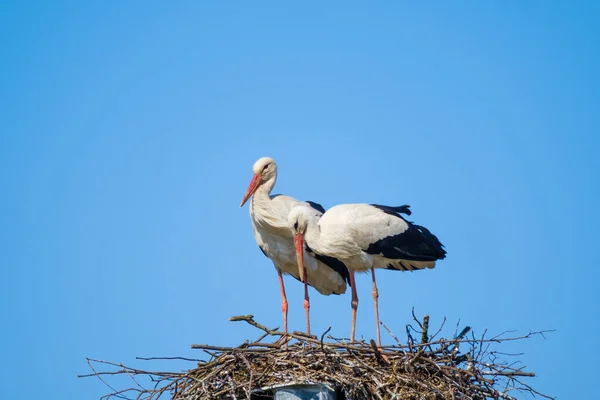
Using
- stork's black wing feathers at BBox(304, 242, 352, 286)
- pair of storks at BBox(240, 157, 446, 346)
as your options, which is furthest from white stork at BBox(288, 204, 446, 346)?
stork's black wing feathers at BBox(304, 242, 352, 286)

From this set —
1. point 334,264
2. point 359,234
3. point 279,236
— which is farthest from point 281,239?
point 359,234

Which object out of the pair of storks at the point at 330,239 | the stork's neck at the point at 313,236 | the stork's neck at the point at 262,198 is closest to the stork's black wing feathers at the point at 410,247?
the pair of storks at the point at 330,239

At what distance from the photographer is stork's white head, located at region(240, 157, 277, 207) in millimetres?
10570

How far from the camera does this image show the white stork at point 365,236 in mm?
9617

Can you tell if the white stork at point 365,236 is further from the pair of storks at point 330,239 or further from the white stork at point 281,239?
the white stork at point 281,239

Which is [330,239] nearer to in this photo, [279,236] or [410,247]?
[410,247]

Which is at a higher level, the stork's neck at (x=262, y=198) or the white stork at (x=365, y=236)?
the stork's neck at (x=262, y=198)

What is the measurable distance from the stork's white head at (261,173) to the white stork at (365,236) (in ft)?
2.58

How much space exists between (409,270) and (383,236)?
25.8 inches

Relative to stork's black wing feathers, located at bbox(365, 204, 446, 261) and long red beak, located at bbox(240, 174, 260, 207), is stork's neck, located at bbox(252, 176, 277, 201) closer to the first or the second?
long red beak, located at bbox(240, 174, 260, 207)

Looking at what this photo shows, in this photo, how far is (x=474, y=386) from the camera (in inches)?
323

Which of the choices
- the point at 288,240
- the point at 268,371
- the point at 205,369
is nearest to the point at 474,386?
the point at 268,371

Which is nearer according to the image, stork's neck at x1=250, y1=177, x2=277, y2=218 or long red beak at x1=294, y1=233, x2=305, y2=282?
long red beak at x1=294, y1=233, x2=305, y2=282

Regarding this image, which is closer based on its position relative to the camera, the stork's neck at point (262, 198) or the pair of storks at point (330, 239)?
the pair of storks at point (330, 239)
